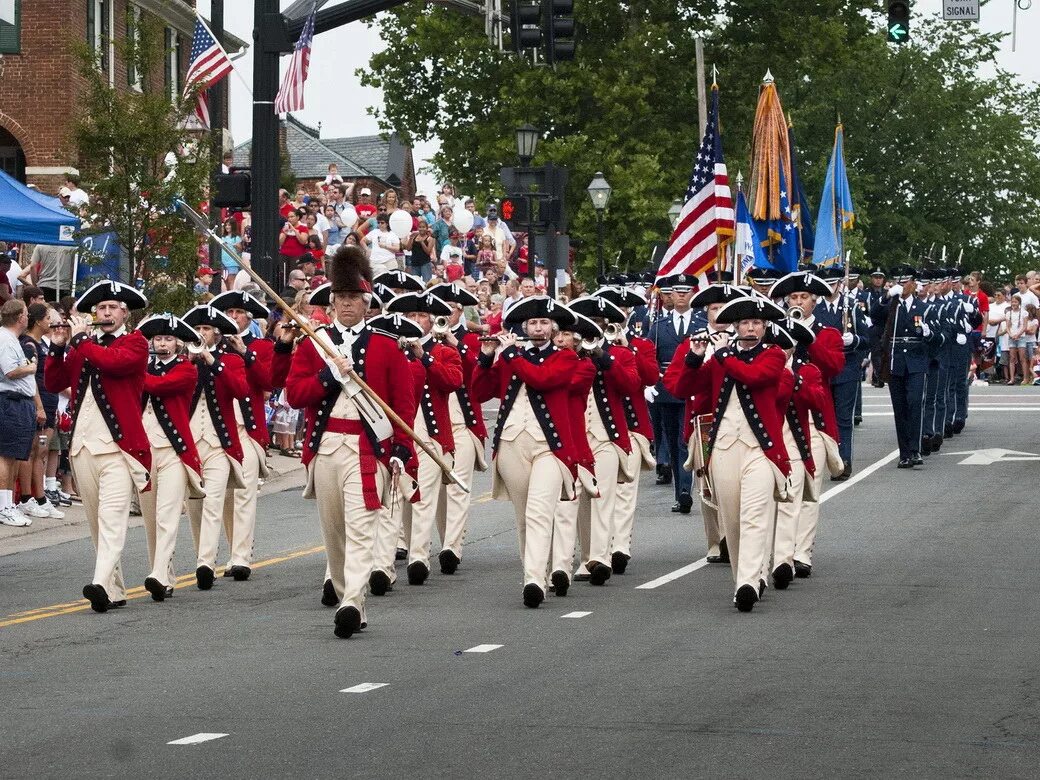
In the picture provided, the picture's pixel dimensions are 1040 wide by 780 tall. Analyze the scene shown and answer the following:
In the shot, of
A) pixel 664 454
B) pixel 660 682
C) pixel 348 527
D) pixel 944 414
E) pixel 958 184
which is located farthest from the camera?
pixel 958 184

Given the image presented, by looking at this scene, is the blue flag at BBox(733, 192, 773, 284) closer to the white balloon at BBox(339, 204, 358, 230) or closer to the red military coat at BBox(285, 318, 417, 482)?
the white balloon at BBox(339, 204, 358, 230)

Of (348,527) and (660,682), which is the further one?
(348,527)

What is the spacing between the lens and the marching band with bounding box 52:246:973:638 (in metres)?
11.8

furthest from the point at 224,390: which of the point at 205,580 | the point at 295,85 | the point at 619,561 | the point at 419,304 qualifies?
the point at 295,85

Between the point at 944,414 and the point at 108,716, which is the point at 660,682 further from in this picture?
the point at 944,414

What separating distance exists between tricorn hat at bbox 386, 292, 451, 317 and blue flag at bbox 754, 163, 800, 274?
1067cm

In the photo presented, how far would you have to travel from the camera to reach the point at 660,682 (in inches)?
398

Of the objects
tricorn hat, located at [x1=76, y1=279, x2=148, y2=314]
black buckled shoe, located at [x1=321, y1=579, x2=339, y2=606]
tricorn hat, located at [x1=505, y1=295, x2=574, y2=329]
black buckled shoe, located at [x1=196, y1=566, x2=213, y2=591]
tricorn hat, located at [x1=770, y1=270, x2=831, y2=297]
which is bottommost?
black buckled shoe, located at [x1=196, y1=566, x2=213, y2=591]

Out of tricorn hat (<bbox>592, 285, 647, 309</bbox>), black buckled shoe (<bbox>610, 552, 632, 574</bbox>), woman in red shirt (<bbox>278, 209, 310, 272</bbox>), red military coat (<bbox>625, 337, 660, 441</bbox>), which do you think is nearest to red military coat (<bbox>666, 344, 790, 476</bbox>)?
red military coat (<bbox>625, 337, 660, 441</bbox>)

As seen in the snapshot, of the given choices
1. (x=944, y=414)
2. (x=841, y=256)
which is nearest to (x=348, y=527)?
(x=944, y=414)

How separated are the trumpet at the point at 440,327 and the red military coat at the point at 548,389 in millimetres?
1076

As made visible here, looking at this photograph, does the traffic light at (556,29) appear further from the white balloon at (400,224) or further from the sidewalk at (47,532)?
the white balloon at (400,224)

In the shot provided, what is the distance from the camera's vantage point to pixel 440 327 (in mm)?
14758

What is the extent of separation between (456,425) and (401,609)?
291cm
